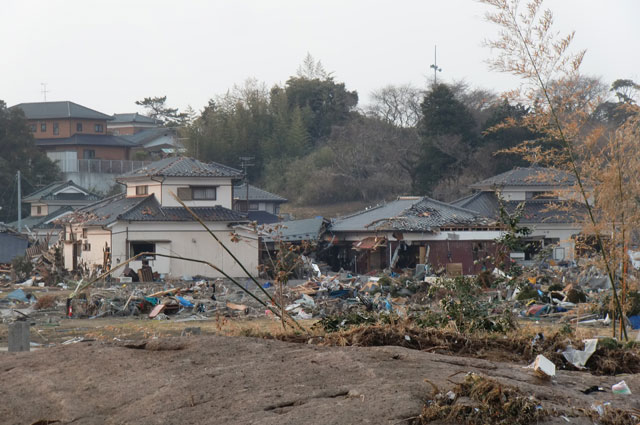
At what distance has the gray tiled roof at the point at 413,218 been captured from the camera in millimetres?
36688

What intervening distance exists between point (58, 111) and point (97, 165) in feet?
21.1

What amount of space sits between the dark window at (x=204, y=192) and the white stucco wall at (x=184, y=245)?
5.59 ft

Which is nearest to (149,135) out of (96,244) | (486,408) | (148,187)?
(148,187)

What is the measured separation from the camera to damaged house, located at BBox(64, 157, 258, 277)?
1366 inches

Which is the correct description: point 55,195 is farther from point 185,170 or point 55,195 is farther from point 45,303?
point 45,303

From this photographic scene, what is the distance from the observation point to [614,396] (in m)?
6.02

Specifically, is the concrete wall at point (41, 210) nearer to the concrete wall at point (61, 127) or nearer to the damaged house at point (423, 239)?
the concrete wall at point (61, 127)

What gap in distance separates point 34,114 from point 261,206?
24.3 metres

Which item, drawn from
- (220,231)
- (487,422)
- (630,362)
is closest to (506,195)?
(220,231)

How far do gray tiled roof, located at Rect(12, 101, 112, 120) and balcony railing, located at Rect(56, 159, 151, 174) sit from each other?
434 centimetres

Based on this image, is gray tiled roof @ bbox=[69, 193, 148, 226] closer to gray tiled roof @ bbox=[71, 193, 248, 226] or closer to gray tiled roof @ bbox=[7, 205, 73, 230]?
gray tiled roof @ bbox=[71, 193, 248, 226]

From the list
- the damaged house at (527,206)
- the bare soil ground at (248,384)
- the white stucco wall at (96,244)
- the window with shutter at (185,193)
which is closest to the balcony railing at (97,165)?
the window with shutter at (185,193)

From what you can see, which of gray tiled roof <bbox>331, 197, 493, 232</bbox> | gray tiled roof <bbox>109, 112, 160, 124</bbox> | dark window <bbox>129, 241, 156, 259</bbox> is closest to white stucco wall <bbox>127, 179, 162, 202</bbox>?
dark window <bbox>129, 241, 156, 259</bbox>

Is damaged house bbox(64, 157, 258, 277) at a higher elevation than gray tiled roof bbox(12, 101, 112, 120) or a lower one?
lower
